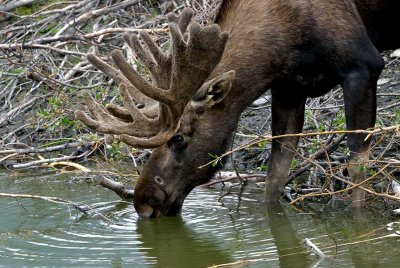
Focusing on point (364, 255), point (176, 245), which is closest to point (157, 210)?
point (176, 245)

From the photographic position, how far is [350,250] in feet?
19.7

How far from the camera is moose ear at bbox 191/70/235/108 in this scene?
6.97 meters

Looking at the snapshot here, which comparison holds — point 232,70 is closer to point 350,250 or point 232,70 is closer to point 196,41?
point 196,41

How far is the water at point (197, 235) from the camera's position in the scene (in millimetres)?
6090

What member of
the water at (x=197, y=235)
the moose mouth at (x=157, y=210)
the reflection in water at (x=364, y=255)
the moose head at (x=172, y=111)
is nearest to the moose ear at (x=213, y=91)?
the moose head at (x=172, y=111)

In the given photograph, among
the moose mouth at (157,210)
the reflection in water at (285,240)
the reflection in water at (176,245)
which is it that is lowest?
the reflection in water at (285,240)

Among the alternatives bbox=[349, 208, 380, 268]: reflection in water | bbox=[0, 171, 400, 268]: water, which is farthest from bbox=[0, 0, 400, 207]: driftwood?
bbox=[349, 208, 380, 268]: reflection in water

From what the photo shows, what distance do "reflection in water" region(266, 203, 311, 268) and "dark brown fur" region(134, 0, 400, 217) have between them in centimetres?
61

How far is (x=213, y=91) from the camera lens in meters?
7.10

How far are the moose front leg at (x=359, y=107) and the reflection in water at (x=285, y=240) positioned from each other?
66cm

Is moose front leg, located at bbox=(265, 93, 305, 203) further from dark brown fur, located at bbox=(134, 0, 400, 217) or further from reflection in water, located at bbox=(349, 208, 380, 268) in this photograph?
reflection in water, located at bbox=(349, 208, 380, 268)

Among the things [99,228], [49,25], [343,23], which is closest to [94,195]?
[99,228]

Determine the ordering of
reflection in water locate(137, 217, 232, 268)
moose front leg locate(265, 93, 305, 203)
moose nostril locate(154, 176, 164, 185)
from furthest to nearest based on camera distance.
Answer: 1. moose front leg locate(265, 93, 305, 203)
2. moose nostril locate(154, 176, 164, 185)
3. reflection in water locate(137, 217, 232, 268)

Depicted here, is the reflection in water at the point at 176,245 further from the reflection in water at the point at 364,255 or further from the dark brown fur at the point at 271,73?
the reflection in water at the point at 364,255
